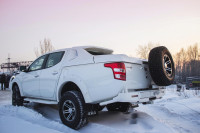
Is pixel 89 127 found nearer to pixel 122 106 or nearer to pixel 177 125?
pixel 122 106

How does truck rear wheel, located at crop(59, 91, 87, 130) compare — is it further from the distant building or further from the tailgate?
the distant building

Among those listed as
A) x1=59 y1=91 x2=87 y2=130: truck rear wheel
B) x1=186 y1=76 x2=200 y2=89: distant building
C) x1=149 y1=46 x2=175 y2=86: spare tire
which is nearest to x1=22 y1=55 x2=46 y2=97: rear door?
x1=59 y1=91 x2=87 y2=130: truck rear wheel

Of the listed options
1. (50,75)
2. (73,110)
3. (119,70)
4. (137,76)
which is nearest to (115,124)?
(73,110)

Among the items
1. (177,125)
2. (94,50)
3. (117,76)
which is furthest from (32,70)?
(177,125)

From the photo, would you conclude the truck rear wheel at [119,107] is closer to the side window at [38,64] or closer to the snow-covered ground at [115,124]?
the snow-covered ground at [115,124]

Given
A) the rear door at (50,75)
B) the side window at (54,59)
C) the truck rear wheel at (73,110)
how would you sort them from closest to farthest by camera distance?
the truck rear wheel at (73,110)
the rear door at (50,75)
the side window at (54,59)

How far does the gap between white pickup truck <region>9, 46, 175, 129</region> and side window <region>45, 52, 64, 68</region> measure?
0.03 metres

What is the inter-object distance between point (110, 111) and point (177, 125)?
1.94 meters

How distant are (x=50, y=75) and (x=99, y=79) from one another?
171 centimetres

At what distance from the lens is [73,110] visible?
3416 millimetres

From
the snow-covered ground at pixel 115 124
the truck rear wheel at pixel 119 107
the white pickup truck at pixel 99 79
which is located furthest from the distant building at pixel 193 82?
the white pickup truck at pixel 99 79

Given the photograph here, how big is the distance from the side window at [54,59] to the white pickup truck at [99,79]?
0.03 meters

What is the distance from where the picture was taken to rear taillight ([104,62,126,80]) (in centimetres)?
294

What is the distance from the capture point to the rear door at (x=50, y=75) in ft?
13.3
